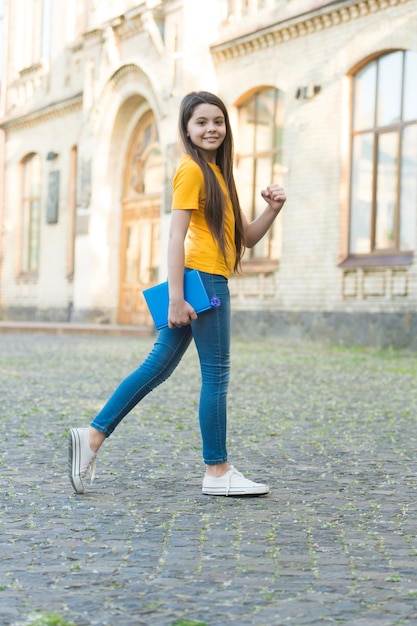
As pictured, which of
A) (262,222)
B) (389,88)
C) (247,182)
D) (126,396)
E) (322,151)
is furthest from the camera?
(247,182)

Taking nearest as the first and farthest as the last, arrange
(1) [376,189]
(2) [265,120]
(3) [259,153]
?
(1) [376,189]
(2) [265,120]
(3) [259,153]

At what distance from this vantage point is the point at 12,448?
6199 mm

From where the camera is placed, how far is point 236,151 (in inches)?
825

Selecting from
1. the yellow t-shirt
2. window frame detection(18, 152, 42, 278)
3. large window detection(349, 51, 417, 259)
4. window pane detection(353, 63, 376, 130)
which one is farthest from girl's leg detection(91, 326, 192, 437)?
window frame detection(18, 152, 42, 278)

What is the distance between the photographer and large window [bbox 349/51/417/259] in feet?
54.1

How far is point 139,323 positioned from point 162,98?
17.0 ft

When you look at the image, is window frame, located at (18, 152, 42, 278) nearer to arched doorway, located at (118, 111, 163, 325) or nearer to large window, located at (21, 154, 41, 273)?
large window, located at (21, 154, 41, 273)

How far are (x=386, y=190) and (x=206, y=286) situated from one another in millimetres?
12732

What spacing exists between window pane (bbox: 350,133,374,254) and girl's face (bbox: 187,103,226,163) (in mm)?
12839

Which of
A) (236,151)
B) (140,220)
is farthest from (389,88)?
(140,220)

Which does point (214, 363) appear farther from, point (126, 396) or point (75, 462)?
→ point (75, 462)

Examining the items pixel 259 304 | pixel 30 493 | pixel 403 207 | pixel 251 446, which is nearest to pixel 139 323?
pixel 259 304

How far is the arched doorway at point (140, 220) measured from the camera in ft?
78.0

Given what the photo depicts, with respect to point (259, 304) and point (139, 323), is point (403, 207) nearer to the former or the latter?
point (259, 304)
